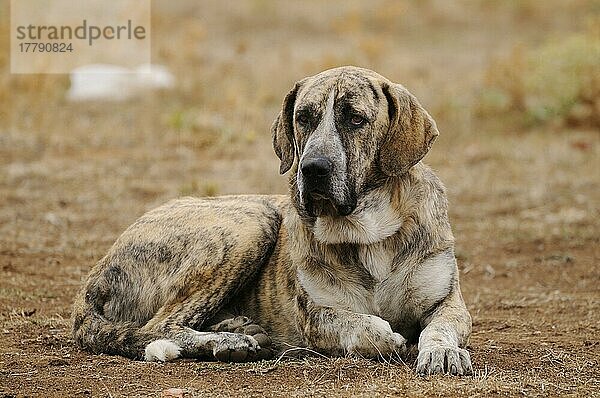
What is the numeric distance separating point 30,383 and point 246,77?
11.2 metres

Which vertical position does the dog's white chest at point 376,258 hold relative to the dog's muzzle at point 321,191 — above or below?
below

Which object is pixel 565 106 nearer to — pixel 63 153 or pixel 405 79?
pixel 405 79

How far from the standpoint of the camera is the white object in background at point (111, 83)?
14695 mm

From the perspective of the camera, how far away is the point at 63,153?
12430 mm

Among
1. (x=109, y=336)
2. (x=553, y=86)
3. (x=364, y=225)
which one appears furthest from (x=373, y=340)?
(x=553, y=86)

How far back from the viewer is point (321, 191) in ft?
16.5

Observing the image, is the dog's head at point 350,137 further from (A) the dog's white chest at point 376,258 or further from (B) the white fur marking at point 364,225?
(A) the dog's white chest at point 376,258

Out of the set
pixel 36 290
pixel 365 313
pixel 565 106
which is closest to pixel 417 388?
pixel 365 313

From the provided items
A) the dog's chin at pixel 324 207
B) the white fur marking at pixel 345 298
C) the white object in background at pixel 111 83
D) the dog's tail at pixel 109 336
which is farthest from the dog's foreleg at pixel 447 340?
the white object in background at pixel 111 83

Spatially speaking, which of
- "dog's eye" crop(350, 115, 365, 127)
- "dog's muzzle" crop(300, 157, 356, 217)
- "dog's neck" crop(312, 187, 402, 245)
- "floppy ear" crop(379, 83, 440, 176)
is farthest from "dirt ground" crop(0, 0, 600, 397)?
"dog's eye" crop(350, 115, 365, 127)

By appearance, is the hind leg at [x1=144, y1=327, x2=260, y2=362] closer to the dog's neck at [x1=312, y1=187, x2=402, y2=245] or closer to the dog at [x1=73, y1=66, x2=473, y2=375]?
the dog at [x1=73, y1=66, x2=473, y2=375]

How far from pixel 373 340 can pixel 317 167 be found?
2.93 ft

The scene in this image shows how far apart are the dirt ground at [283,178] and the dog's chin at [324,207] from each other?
75cm

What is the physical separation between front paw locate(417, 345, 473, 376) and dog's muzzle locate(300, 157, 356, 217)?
86 centimetres
